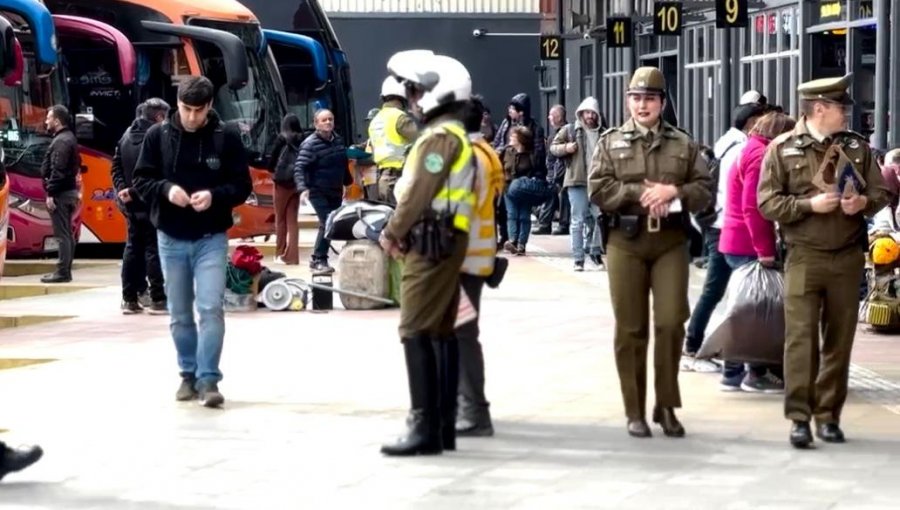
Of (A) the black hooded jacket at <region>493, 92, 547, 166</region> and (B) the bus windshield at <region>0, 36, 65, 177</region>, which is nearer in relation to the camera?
(B) the bus windshield at <region>0, 36, 65, 177</region>

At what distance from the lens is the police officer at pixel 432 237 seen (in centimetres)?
909

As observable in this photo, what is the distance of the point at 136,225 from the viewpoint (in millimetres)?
16453

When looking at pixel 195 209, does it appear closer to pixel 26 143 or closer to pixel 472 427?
pixel 472 427

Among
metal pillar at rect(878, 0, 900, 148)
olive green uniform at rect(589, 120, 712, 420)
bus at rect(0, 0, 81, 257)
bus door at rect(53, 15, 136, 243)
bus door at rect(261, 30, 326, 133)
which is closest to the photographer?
olive green uniform at rect(589, 120, 712, 420)

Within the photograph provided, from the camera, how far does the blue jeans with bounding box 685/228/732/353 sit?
1239cm

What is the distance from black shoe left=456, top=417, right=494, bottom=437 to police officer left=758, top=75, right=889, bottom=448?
1419 mm

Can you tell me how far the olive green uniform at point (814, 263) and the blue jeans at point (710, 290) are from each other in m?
2.52

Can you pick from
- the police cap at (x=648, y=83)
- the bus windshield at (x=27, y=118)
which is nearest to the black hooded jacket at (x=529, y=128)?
the bus windshield at (x=27, y=118)

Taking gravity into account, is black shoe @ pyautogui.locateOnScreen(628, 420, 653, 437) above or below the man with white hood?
below

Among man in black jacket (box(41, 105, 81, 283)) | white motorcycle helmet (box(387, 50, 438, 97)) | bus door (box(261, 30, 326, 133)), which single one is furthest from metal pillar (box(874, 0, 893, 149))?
bus door (box(261, 30, 326, 133))

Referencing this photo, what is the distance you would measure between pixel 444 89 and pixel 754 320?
2793 mm

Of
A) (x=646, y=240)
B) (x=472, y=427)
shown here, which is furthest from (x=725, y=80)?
(x=472, y=427)

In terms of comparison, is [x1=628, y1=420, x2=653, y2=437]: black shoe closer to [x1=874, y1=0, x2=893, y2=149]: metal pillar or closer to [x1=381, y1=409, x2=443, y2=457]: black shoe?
[x1=381, y1=409, x2=443, y2=457]: black shoe

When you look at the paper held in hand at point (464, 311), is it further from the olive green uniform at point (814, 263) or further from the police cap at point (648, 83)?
the olive green uniform at point (814, 263)
